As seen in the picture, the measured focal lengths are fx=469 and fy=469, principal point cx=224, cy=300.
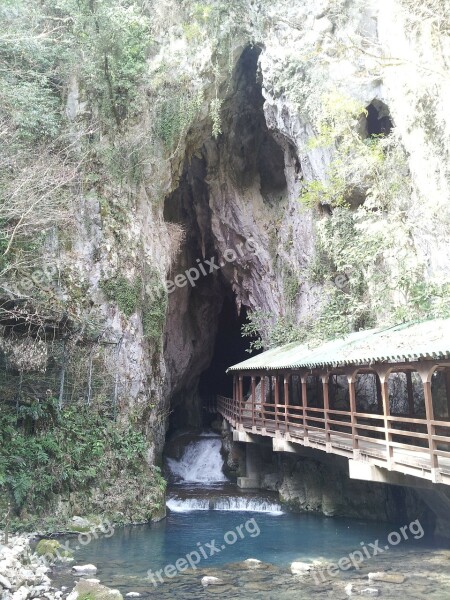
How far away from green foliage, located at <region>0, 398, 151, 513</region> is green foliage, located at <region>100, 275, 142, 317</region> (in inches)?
136

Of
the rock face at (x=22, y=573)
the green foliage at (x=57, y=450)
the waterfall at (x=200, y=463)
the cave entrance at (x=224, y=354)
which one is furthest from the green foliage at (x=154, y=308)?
the cave entrance at (x=224, y=354)

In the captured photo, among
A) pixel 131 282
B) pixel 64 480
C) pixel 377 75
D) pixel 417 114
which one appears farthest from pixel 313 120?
pixel 64 480

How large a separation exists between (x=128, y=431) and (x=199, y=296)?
15197 millimetres

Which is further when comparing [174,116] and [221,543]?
[174,116]

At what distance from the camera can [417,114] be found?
13.1 metres

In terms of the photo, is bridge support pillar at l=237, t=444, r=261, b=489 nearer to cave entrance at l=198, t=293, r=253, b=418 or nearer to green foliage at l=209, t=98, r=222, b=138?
green foliage at l=209, t=98, r=222, b=138

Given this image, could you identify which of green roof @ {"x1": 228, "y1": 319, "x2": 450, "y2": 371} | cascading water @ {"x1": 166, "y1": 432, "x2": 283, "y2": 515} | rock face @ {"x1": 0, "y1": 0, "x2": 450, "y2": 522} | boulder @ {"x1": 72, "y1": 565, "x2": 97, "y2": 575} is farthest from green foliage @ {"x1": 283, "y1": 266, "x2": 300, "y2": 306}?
boulder @ {"x1": 72, "y1": 565, "x2": 97, "y2": 575}

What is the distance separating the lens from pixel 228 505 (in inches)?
579

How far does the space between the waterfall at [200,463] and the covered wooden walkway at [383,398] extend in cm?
306

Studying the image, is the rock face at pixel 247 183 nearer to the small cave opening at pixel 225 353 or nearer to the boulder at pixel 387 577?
the boulder at pixel 387 577

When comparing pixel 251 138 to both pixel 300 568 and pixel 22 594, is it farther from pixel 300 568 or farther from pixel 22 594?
pixel 22 594

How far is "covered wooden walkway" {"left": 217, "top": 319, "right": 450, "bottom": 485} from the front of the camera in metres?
8.03

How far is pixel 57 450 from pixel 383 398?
777cm

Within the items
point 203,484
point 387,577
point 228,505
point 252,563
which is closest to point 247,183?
point 203,484
